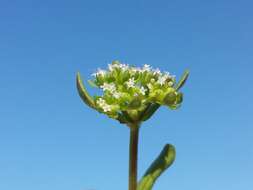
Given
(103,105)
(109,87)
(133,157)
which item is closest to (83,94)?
(109,87)

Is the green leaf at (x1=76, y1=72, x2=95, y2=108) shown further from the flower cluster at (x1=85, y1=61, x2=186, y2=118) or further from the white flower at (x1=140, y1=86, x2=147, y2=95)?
the white flower at (x1=140, y1=86, x2=147, y2=95)

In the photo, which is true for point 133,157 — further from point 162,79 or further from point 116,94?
point 162,79

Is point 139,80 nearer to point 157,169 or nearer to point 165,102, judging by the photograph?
point 165,102

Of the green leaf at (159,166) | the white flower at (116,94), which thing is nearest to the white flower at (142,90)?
the white flower at (116,94)

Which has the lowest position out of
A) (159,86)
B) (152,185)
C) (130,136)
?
(152,185)

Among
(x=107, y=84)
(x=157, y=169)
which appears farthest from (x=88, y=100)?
(x=157, y=169)

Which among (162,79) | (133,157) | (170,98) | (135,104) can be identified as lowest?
(133,157)

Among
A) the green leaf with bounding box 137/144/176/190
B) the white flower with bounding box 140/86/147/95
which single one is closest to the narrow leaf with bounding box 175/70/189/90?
the white flower with bounding box 140/86/147/95
